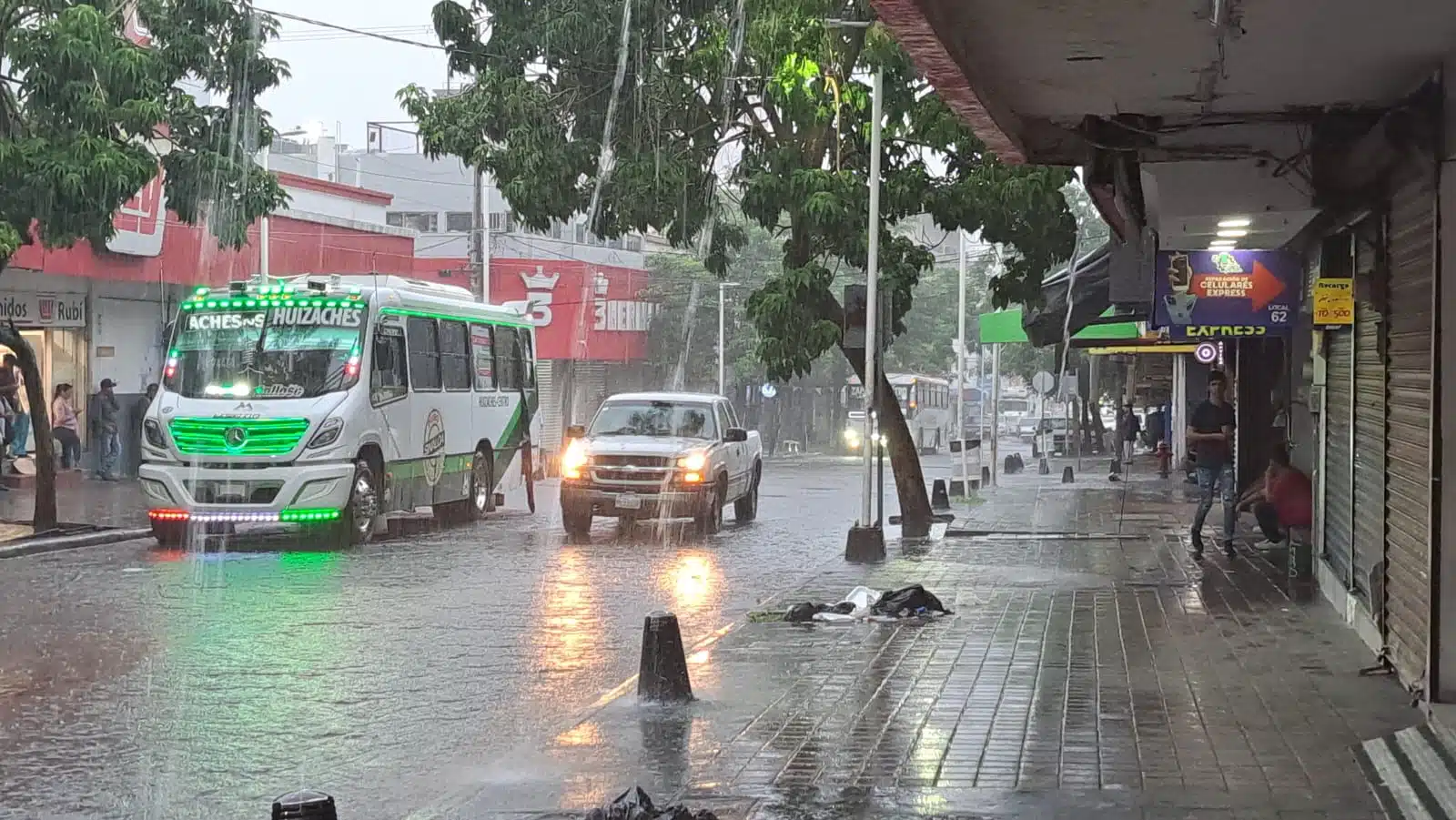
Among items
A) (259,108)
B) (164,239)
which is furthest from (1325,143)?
(164,239)

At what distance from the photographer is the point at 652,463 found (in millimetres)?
21516

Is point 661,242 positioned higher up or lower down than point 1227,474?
higher up

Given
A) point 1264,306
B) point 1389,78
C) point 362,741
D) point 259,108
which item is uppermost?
point 259,108

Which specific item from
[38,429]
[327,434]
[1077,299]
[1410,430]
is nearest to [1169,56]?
[1410,430]

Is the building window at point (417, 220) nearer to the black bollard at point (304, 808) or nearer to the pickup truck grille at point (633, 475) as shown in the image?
the pickup truck grille at point (633, 475)

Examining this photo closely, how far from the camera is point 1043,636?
38.4ft

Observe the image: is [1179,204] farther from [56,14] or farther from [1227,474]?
[56,14]

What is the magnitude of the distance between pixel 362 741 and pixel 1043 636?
5142 millimetres

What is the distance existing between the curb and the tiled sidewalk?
31.2 ft

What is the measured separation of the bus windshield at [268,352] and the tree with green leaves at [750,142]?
3076 millimetres

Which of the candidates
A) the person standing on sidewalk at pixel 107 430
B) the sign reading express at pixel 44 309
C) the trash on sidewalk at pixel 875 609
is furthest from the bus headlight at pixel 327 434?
the person standing on sidewalk at pixel 107 430

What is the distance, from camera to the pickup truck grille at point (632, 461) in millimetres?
21500

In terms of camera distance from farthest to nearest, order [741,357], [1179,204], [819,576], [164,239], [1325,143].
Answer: [741,357], [164,239], [819,576], [1179,204], [1325,143]

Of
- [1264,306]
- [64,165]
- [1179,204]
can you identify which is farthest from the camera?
[64,165]
